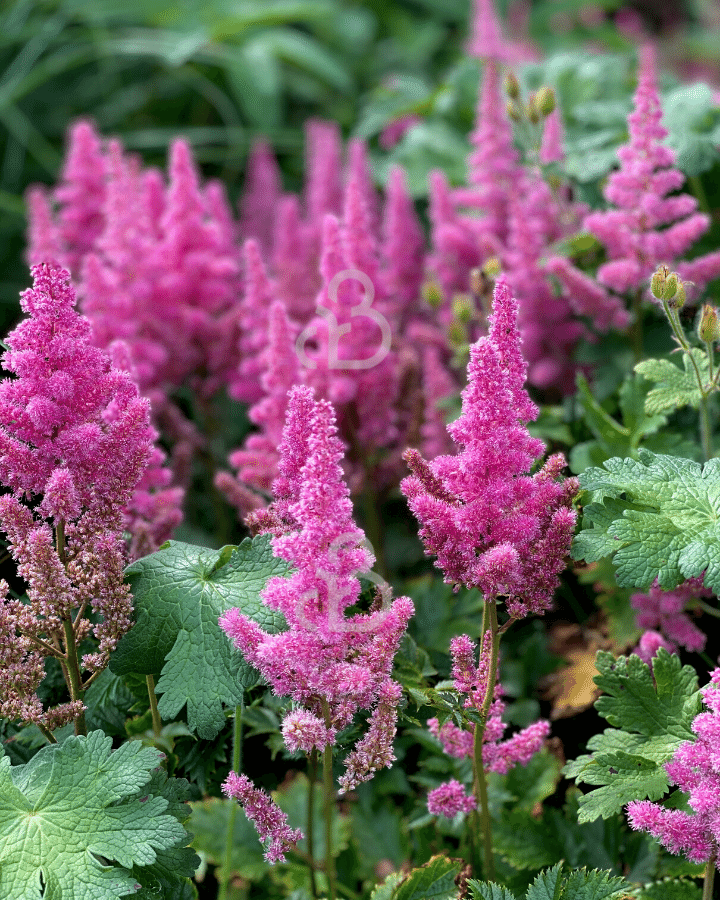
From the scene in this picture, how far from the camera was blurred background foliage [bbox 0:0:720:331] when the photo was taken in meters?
2.39

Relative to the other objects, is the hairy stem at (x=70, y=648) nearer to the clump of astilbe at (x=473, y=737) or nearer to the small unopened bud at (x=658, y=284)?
the clump of astilbe at (x=473, y=737)

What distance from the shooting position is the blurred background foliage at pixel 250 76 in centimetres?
239

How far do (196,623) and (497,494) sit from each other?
326 millimetres

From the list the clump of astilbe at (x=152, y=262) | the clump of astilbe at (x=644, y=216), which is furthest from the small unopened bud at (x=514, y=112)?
the clump of astilbe at (x=152, y=262)

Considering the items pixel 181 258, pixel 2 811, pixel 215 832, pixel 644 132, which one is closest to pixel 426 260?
pixel 181 258

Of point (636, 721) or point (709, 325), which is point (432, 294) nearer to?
point (709, 325)

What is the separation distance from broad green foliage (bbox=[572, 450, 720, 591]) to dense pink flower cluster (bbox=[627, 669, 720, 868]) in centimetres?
11

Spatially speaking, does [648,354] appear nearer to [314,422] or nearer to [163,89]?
[314,422]

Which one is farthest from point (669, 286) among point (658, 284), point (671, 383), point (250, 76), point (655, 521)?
point (250, 76)

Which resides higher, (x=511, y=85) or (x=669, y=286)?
(x=511, y=85)
